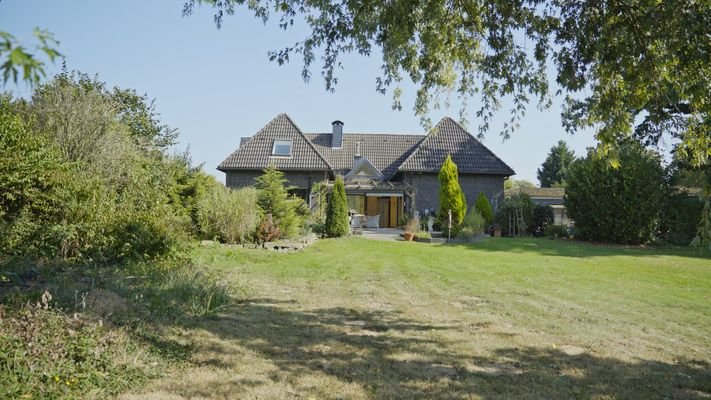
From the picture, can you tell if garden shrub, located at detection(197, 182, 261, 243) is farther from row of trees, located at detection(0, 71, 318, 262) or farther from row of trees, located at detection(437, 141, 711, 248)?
row of trees, located at detection(437, 141, 711, 248)

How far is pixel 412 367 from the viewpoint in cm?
421

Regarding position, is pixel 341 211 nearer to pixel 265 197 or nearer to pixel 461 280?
pixel 265 197

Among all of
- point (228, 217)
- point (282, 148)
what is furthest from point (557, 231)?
point (228, 217)

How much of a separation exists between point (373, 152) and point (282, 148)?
6.86m

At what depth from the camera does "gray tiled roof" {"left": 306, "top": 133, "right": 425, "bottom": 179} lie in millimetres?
30406

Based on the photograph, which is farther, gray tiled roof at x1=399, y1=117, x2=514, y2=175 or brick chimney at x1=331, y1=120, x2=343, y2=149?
brick chimney at x1=331, y1=120, x2=343, y2=149

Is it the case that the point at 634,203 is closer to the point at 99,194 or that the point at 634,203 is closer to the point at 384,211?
the point at 384,211

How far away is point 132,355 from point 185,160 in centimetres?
1742

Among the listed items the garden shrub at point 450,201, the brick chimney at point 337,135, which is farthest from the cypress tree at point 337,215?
the brick chimney at point 337,135

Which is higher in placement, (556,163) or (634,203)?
(556,163)

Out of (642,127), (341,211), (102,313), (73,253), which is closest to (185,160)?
(341,211)

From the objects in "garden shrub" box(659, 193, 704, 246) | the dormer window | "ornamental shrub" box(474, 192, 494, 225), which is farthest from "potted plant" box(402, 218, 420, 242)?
"garden shrub" box(659, 193, 704, 246)

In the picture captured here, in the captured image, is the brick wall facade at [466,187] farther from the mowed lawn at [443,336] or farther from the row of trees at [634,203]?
the mowed lawn at [443,336]

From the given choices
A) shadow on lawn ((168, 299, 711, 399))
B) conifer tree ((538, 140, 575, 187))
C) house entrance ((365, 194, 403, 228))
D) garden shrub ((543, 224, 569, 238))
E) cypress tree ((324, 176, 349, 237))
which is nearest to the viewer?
shadow on lawn ((168, 299, 711, 399))
